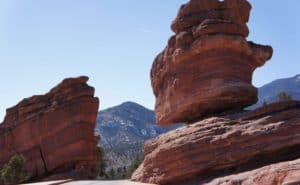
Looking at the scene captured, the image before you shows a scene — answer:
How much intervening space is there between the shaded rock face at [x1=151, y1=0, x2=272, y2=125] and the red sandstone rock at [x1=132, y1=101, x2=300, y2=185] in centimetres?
246

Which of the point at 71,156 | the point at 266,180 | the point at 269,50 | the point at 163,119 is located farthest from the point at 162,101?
the point at 71,156

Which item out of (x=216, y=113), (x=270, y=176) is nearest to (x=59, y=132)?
(x=216, y=113)

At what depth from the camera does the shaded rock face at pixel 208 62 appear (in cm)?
2134

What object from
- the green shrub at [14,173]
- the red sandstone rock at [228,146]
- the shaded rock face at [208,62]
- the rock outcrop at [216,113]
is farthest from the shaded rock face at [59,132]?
the red sandstone rock at [228,146]

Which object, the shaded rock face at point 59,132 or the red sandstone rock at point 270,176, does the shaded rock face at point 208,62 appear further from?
the shaded rock face at point 59,132

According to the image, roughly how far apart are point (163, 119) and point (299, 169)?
37.6ft

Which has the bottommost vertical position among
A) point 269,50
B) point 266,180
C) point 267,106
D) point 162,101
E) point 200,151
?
point 266,180

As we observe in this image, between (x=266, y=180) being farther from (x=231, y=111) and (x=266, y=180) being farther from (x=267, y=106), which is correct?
(x=231, y=111)

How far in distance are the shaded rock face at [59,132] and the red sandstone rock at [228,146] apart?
1278 inches

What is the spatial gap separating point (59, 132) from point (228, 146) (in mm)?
40179

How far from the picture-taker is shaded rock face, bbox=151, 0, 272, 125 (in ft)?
70.0

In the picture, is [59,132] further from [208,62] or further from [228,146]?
[228,146]

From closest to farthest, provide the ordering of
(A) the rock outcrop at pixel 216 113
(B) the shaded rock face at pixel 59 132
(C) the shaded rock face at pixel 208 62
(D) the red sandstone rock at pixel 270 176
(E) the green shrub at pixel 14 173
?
(D) the red sandstone rock at pixel 270 176 → (A) the rock outcrop at pixel 216 113 → (C) the shaded rock face at pixel 208 62 → (E) the green shrub at pixel 14 173 → (B) the shaded rock face at pixel 59 132

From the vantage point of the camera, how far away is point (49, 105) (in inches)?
2239
